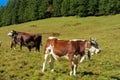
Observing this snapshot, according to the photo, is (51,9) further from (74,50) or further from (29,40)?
(74,50)

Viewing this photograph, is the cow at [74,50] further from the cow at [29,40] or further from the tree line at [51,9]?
the tree line at [51,9]

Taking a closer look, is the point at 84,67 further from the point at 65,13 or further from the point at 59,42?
the point at 65,13

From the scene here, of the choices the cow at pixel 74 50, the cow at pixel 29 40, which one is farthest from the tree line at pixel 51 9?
the cow at pixel 74 50

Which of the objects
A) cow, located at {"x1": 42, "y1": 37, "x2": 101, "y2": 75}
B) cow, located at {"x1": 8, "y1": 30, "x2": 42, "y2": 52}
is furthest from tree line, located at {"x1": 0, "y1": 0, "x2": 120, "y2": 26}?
cow, located at {"x1": 42, "y1": 37, "x2": 101, "y2": 75}

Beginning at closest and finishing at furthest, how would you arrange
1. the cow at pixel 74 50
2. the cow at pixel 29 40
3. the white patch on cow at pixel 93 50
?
the cow at pixel 74 50 → the white patch on cow at pixel 93 50 → the cow at pixel 29 40

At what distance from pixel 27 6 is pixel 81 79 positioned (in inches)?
3616

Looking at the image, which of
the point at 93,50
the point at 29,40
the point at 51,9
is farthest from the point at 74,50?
the point at 51,9

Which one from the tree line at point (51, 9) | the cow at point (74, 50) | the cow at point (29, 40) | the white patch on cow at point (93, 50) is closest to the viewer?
the cow at point (74, 50)

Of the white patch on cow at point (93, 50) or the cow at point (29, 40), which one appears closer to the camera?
the white patch on cow at point (93, 50)

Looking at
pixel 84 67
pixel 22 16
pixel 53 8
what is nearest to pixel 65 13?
pixel 53 8

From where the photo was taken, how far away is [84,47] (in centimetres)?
1628

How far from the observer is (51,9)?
9794 cm

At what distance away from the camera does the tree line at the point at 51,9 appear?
82.0 meters

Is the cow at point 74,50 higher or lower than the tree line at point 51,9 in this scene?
lower
